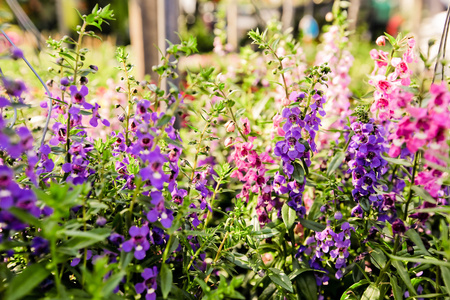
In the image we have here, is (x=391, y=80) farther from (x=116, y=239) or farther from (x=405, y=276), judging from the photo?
(x=116, y=239)

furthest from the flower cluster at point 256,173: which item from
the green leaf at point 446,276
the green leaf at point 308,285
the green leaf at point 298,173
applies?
the green leaf at point 446,276

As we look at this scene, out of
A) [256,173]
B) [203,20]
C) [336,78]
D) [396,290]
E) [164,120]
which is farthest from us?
[203,20]

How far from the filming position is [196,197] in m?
1.33

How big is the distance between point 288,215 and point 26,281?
81 centimetres

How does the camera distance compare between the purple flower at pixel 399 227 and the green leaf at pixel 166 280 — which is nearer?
the green leaf at pixel 166 280

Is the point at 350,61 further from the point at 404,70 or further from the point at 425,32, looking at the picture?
the point at 425,32

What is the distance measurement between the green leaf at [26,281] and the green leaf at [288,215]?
74 cm

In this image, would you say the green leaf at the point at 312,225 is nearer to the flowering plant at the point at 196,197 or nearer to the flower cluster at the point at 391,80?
the flowering plant at the point at 196,197

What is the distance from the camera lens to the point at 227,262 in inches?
50.3

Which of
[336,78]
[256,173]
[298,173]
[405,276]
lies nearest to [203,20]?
[336,78]

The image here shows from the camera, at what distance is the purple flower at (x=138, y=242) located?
38.2 inches

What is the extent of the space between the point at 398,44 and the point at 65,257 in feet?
4.14

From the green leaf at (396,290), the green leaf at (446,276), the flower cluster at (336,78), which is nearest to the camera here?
the green leaf at (446,276)

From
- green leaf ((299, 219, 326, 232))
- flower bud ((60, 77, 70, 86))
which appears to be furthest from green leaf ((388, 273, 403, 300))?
flower bud ((60, 77, 70, 86))
